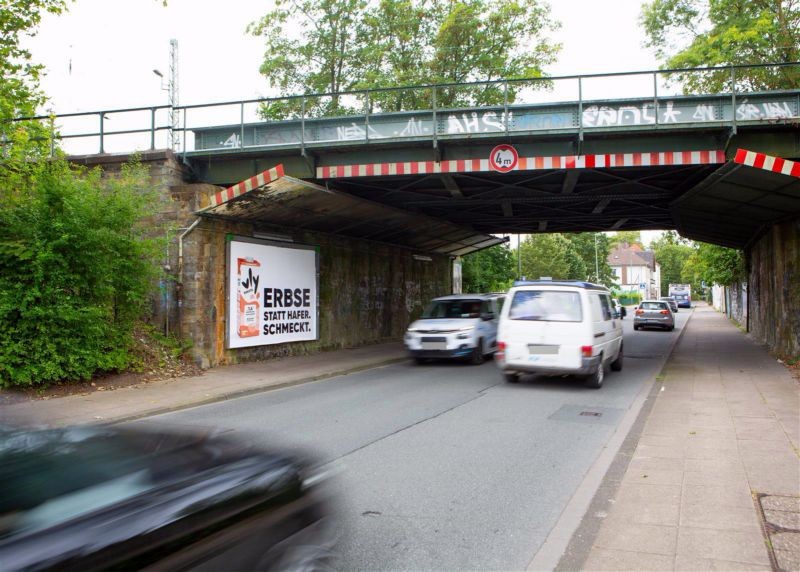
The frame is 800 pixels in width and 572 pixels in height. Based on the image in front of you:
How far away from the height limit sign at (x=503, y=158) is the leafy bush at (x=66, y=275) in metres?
7.74

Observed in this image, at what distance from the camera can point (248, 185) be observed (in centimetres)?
1339

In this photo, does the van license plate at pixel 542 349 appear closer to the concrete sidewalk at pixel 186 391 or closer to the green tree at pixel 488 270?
the concrete sidewalk at pixel 186 391

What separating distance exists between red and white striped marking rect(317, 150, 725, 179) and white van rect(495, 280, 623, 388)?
345 cm

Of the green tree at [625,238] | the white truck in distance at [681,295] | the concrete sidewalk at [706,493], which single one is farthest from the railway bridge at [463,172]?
the green tree at [625,238]

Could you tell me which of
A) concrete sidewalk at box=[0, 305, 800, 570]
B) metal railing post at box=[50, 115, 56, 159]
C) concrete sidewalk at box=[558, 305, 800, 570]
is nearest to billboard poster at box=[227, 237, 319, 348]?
concrete sidewalk at box=[0, 305, 800, 570]

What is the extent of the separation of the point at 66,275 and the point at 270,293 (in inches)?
237

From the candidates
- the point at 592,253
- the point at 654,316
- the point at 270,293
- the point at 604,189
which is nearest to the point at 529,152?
the point at 604,189

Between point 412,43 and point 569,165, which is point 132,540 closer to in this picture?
point 569,165

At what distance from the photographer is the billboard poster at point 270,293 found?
15.0m

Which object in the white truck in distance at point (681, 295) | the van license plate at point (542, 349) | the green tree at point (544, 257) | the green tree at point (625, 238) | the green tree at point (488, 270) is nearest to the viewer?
the van license plate at point (542, 349)

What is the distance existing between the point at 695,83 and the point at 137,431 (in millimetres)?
23332

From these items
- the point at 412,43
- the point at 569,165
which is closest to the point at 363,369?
the point at 569,165

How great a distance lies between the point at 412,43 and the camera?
2950 cm

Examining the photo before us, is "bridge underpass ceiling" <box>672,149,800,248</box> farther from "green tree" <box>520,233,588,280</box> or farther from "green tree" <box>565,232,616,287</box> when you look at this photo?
"green tree" <box>565,232,616,287</box>
